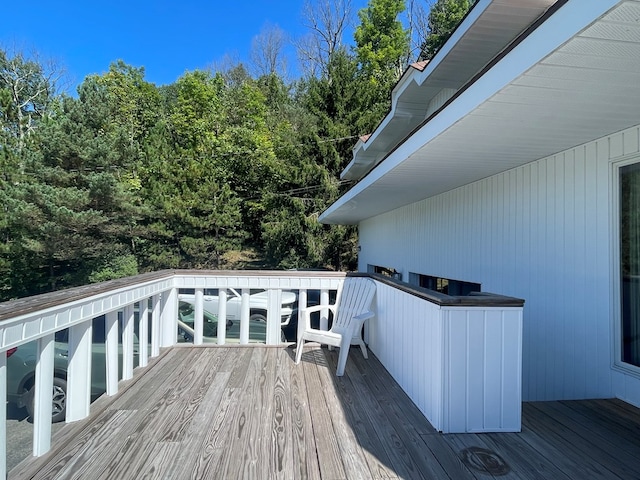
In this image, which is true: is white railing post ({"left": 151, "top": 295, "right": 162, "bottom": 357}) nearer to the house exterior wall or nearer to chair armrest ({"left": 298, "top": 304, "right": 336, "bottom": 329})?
chair armrest ({"left": 298, "top": 304, "right": 336, "bottom": 329})

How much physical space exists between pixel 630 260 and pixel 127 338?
12.6ft

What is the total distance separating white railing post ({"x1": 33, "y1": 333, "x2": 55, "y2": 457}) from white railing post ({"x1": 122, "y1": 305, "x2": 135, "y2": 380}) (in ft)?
3.51

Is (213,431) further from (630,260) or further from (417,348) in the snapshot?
(630,260)

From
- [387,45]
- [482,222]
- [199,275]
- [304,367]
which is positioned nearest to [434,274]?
[482,222]

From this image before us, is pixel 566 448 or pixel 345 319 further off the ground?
pixel 345 319

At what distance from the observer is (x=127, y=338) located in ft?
10.8

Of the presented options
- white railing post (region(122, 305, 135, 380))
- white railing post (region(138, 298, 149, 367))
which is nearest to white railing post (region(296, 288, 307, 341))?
white railing post (region(138, 298, 149, 367))

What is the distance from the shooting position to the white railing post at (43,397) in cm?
215

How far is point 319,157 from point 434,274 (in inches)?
436

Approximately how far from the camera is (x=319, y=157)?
16328 mm

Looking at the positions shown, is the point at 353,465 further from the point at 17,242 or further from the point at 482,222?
the point at 17,242

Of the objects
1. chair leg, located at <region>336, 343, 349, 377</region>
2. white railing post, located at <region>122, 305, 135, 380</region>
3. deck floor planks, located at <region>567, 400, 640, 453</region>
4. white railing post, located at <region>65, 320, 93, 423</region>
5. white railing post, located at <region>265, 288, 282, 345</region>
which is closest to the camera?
deck floor planks, located at <region>567, 400, 640, 453</region>

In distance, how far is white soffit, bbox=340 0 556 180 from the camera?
178 inches

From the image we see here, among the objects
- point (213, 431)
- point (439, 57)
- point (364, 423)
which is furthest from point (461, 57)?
point (213, 431)
